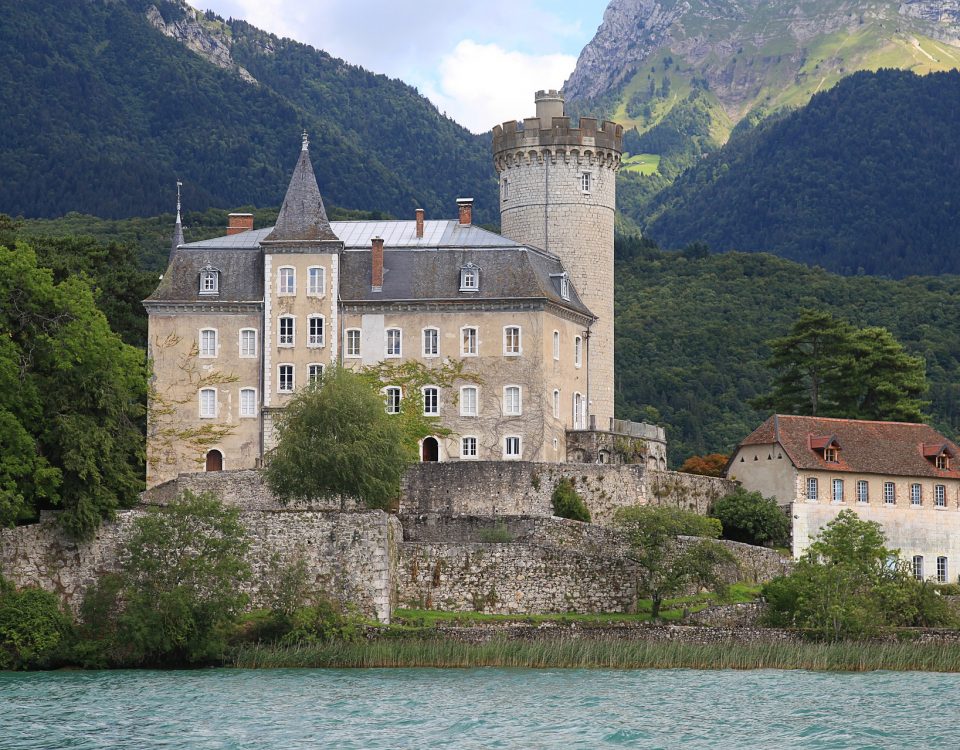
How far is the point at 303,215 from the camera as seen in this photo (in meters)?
64.8

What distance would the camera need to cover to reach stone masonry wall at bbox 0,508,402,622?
47.6 meters

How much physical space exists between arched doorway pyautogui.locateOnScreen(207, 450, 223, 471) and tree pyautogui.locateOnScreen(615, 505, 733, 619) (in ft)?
55.5

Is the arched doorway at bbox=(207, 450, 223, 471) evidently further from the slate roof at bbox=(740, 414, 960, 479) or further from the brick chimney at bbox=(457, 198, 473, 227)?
the slate roof at bbox=(740, 414, 960, 479)

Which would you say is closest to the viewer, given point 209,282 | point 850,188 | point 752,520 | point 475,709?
point 475,709

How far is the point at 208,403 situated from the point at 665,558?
19475mm

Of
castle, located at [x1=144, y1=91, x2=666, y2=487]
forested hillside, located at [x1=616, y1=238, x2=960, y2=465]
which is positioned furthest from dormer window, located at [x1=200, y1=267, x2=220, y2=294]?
forested hillside, located at [x1=616, y1=238, x2=960, y2=465]

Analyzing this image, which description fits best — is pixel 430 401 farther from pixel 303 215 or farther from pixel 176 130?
pixel 176 130

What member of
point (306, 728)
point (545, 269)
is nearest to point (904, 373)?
point (545, 269)

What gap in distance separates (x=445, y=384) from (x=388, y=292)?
13.1 ft

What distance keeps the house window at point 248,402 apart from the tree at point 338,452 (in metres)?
9.52

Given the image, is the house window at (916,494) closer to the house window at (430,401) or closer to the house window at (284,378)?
the house window at (430,401)

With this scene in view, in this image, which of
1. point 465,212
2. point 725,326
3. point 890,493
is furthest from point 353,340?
point 725,326

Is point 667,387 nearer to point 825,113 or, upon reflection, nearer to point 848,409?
point 848,409

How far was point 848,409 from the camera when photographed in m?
70.9
